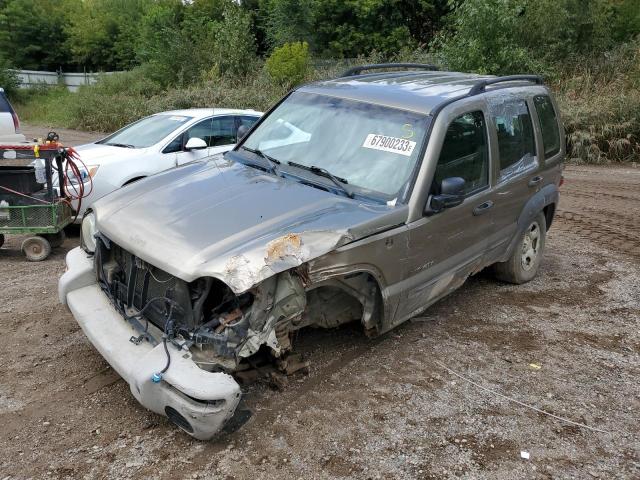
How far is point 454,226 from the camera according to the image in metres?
4.43

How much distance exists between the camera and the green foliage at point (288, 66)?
2028 cm

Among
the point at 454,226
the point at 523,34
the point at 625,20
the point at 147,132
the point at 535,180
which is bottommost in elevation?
the point at 147,132

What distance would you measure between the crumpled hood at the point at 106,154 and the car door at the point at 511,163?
4.83 m

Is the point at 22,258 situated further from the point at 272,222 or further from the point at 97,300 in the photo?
the point at 272,222

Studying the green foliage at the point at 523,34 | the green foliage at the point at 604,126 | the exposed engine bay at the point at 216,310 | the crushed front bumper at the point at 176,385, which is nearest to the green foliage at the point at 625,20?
the green foliage at the point at 523,34

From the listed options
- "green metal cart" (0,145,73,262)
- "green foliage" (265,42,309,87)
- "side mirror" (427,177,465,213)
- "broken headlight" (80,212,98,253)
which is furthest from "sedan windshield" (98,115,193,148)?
"green foliage" (265,42,309,87)

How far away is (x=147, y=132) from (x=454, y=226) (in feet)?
18.0

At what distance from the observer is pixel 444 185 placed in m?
4.04

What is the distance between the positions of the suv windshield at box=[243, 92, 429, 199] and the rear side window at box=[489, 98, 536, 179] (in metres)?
1.03

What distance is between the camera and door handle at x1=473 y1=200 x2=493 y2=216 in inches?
183

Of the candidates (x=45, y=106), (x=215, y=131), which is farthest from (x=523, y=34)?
(x=45, y=106)

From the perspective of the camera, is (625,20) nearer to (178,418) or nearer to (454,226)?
(454,226)

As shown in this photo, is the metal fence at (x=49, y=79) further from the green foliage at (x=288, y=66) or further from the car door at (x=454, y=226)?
the car door at (x=454, y=226)

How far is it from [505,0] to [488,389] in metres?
13.5
